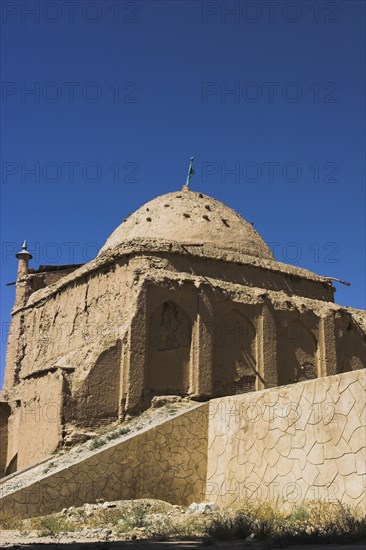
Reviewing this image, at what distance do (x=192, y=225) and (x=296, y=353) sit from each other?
5.23 meters

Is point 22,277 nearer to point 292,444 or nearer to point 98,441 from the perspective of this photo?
point 98,441

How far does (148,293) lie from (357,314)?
7913 mm

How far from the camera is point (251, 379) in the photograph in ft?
64.4

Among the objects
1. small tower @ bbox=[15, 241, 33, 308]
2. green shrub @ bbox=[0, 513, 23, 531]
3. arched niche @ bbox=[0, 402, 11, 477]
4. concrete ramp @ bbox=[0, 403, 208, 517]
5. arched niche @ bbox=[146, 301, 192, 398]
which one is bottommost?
green shrub @ bbox=[0, 513, 23, 531]

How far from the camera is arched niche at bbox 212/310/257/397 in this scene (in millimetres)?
19078

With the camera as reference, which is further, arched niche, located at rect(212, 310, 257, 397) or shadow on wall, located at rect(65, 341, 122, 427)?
arched niche, located at rect(212, 310, 257, 397)

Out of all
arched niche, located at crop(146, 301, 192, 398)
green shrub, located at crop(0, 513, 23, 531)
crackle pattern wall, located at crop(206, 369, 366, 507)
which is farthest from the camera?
arched niche, located at crop(146, 301, 192, 398)

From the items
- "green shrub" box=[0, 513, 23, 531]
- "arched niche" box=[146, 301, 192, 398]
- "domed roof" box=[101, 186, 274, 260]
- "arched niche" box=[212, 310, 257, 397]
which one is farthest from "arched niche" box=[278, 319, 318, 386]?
"green shrub" box=[0, 513, 23, 531]

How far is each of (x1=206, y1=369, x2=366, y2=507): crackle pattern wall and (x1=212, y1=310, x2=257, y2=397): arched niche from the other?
368 cm

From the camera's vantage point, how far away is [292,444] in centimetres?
1234

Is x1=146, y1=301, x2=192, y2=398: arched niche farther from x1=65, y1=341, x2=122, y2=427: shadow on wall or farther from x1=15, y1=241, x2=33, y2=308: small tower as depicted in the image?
x1=15, y1=241, x2=33, y2=308: small tower

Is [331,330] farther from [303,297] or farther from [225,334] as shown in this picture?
[225,334]

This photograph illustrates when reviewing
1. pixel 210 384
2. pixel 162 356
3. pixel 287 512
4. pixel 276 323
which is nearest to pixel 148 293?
pixel 162 356

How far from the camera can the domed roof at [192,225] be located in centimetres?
2230
